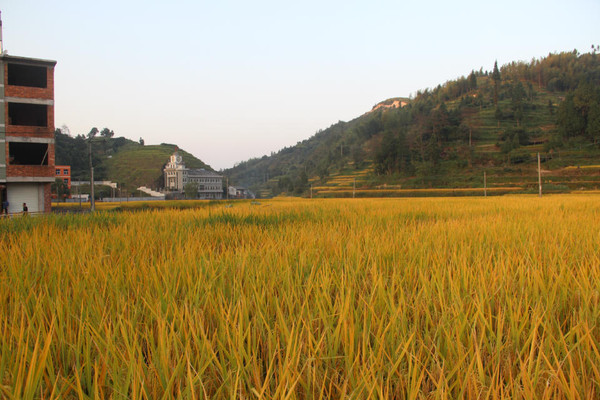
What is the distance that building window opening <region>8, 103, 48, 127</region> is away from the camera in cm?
1847

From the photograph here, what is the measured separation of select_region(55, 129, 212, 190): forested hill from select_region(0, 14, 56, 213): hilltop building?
168 ft

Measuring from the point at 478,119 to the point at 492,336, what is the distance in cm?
7443

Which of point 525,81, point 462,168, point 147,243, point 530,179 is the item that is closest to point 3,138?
point 147,243

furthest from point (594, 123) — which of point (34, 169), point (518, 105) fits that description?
point (34, 169)

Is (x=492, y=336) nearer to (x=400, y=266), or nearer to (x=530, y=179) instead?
(x=400, y=266)

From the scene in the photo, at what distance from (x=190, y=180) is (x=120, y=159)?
98.4ft

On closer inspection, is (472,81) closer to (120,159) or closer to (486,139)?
(486,139)

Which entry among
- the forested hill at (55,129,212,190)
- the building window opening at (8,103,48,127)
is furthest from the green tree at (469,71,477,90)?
the building window opening at (8,103,48,127)

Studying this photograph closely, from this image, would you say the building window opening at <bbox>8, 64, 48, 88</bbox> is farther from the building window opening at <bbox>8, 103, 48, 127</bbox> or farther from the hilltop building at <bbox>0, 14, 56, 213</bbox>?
the building window opening at <bbox>8, 103, 48, 127</bbox>

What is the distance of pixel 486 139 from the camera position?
5766 cm

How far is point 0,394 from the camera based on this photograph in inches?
27.8

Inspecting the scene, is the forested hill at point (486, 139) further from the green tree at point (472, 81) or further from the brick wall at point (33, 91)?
the brick wall at point (33, 91)

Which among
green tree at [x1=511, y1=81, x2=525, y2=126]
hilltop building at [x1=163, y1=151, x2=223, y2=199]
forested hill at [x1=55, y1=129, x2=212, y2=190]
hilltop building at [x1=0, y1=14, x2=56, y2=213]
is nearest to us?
hilltop building at [x1=0, y1=14, x2=56, y2=213]

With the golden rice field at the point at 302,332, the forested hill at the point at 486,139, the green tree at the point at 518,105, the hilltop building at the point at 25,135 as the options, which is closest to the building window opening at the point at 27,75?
the hilltop building at the point at 25,135
